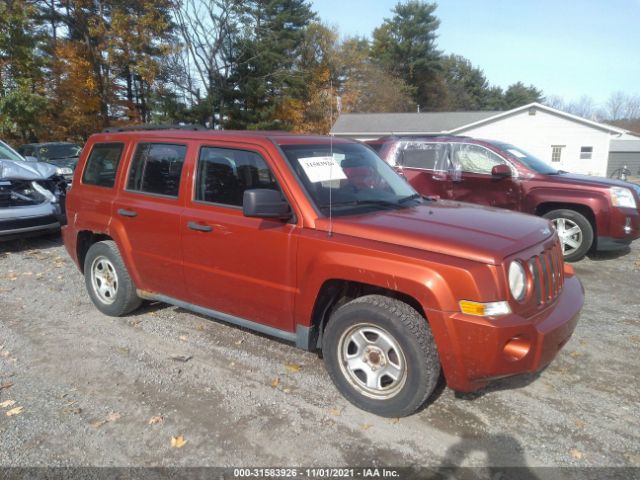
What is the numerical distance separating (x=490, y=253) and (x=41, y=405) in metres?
3.21

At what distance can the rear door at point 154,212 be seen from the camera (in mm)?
4164

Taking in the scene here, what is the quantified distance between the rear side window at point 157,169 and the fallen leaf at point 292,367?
171 cm

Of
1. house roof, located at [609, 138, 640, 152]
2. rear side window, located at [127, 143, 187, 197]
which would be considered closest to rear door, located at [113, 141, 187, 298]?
rear side window, located at [127, 143, 187, 197]

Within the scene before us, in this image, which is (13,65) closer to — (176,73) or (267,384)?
(176,73)

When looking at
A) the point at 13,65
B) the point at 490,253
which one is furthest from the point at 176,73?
the point at 490,253

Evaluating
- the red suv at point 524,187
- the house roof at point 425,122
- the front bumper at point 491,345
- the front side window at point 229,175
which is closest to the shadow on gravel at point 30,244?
the front side window at point 229,175

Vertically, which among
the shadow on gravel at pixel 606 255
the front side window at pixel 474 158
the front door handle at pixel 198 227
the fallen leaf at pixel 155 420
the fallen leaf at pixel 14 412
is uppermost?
the front side window at pixel 474 158

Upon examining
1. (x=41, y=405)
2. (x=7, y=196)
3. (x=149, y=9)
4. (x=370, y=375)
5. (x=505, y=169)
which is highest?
(x=149, y=9)

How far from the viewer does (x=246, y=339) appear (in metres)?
4.52

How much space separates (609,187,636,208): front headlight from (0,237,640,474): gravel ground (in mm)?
2637

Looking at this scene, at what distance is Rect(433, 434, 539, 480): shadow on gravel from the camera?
271cm

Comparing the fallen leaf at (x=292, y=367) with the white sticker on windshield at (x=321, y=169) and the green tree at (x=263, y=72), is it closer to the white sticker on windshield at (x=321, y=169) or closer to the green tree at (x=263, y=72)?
the white sticker on windshield at (x=321, y=169)

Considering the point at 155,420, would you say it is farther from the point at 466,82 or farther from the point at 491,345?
the point at 466,82

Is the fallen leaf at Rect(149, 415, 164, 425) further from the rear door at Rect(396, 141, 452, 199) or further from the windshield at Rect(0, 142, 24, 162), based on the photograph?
the windshield at Rect(0, 142, 24, 162)
